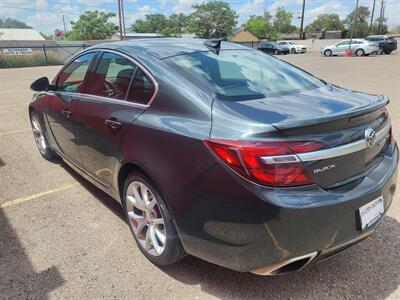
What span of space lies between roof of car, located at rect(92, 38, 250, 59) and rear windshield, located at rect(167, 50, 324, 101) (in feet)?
0.34

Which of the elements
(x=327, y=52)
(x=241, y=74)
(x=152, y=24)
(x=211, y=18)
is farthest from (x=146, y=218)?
(x=152, y=24)

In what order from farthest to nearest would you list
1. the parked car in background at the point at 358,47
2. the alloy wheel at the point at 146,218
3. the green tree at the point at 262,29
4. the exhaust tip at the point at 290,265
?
1. the green tree at the point at 262,29
2. the parked car in background at the point at 358,47
3. the alloy wheel at the point at 146,218
4. the exhaust tip at the point at 290,265

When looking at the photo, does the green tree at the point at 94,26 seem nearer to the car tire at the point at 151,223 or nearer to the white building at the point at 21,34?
the white building at the point at 21,34

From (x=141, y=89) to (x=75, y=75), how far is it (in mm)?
1402

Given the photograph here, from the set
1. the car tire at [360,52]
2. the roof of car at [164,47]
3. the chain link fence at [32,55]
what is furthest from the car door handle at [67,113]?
the car tire at [360,52]

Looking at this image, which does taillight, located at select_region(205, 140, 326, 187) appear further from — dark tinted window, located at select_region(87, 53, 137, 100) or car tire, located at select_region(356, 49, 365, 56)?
car tire, located at select_region(356, 49, 365, 56)

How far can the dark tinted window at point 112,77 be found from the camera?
9.71ft

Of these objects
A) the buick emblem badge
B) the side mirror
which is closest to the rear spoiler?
the buick emblem badge

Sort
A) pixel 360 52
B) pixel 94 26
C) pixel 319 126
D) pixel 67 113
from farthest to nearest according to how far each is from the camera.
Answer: pixel 94 26 → pixel 360 52 → pixel 67 113 → pixel 319 126

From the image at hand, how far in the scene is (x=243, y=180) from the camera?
1992 millimetres

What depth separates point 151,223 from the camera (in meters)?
2.71

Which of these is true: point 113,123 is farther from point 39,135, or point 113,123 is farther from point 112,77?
point 39,135

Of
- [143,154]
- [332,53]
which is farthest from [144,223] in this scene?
[332,53]

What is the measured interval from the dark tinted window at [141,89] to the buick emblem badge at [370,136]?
4.78 ft
